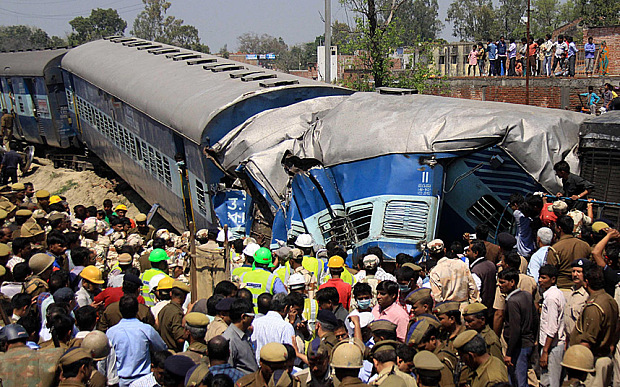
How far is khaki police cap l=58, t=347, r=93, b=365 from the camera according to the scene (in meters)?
4.76

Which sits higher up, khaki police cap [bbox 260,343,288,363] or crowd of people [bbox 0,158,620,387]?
khaki police cap [bbox 260,343,288,363]

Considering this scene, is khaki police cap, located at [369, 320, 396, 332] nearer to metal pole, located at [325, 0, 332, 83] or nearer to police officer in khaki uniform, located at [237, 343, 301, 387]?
police officer in khaki uniform, located at [237, 343, 301, 387]

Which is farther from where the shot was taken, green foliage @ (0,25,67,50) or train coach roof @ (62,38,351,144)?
green foliage @ (0,25,67,50)

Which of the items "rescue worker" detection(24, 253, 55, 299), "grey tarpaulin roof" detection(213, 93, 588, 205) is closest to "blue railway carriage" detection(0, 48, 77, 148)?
"grey tarpaulin roof" detection(213, 93, 588, 205)

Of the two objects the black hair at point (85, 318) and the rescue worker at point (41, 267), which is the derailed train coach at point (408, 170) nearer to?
the rescue worker at point (41, 267)

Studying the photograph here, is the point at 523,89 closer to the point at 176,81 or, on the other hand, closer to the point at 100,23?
the point at 176,81

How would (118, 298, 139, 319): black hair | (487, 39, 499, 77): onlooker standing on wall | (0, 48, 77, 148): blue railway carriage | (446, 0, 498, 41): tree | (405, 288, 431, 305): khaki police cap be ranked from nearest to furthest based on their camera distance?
(118, 298, 139, 319): black hair < (405, 288, 431, 305): khaki police cap < (0, 48, 77, 148): blue railway carriage < (487, 39, 499, 77): onlooker standing on wall < (446, 0, 498, 41): tree

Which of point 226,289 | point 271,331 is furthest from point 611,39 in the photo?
point 271,331

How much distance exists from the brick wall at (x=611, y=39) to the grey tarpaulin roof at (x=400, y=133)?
14193mm

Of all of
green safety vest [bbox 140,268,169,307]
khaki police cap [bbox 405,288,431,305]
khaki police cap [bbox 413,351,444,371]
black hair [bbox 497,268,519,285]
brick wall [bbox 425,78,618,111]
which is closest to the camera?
khaki police cap [bbox 413,351,444,371]

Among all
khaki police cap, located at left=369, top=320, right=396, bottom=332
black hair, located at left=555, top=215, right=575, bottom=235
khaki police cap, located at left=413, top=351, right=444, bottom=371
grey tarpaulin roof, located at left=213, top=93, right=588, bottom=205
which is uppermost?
grey tarpaulin roof, located at left=213, top=93, right=588, bottom=205

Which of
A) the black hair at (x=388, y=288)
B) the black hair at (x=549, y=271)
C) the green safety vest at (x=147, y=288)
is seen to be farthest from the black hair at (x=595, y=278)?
the green safety vest at (x=147, y=288)

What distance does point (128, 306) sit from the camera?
5570mm

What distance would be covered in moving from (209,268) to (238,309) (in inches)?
107
